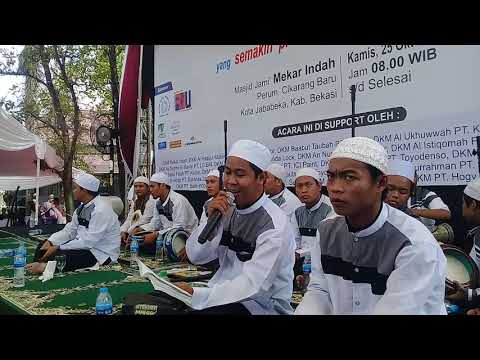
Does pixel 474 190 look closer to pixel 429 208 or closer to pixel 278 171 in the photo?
pixel 429 208

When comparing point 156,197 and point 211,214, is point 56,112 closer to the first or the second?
point 156,197

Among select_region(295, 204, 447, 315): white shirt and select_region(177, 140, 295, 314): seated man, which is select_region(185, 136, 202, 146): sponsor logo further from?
select_region(295, 204, 447, 315): white shirt

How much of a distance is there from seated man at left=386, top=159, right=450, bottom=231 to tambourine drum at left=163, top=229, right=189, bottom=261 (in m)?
3.45

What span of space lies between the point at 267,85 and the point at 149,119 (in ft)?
13.6

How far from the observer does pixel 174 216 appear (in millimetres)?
7086

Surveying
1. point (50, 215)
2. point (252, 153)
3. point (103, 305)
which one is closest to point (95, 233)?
point (103, 305)

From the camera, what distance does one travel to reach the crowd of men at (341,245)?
182cm

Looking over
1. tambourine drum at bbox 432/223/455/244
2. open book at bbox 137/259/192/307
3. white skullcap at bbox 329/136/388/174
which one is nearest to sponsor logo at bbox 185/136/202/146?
tambourine drum at bbox 432/223/455/244

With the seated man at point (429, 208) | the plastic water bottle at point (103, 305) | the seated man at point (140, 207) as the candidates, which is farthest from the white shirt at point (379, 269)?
the seated man at point (140, 207)

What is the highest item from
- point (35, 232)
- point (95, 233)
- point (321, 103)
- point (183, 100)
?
point (183, 100)

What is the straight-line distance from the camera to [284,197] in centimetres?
550

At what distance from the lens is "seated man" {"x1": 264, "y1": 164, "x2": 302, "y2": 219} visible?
541cm

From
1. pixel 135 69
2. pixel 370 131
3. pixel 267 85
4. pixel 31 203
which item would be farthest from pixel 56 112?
pixel 370 131

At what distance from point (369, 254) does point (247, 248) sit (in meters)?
0.96
